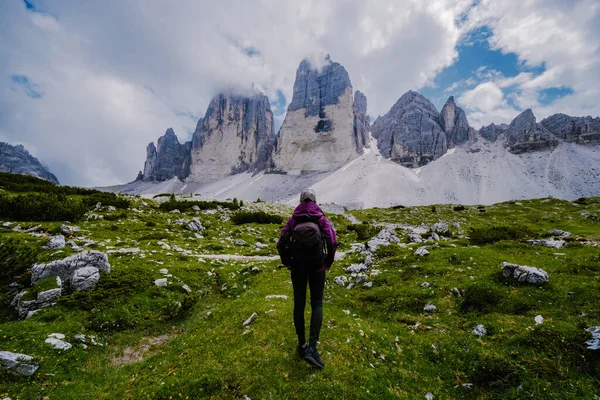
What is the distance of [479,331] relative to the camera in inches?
329

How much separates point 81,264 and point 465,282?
56.2 feet

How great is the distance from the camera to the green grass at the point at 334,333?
6.34 metres

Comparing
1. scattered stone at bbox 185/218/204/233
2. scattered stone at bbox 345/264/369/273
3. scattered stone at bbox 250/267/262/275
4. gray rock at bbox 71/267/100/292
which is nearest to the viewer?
gray rock at bbox 71/267/100/292

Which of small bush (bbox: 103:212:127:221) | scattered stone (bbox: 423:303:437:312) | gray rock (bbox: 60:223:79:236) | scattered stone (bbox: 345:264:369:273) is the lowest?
scattered stone (bbox: 423:303:437:312)

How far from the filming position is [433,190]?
15788cm

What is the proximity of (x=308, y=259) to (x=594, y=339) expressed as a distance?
741 cm

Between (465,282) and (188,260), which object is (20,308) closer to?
(188,260)

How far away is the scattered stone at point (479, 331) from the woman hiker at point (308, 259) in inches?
207

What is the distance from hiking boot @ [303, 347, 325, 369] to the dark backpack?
2271 millimetres

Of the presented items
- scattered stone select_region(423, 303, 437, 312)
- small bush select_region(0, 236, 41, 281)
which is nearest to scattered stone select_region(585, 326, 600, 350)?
scattered stone select_region(423, 303, 437, 312)

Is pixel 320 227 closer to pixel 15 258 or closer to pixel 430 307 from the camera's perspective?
pixel 430 307

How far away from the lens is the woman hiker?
22.3 feet

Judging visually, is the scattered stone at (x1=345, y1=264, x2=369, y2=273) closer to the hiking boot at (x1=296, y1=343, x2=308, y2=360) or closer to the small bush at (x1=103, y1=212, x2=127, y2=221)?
the hiking boot at (x1=296, y1=343, x2=308, y2=360)

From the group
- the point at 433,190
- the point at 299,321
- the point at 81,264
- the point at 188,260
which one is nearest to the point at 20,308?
the point at 81,264
